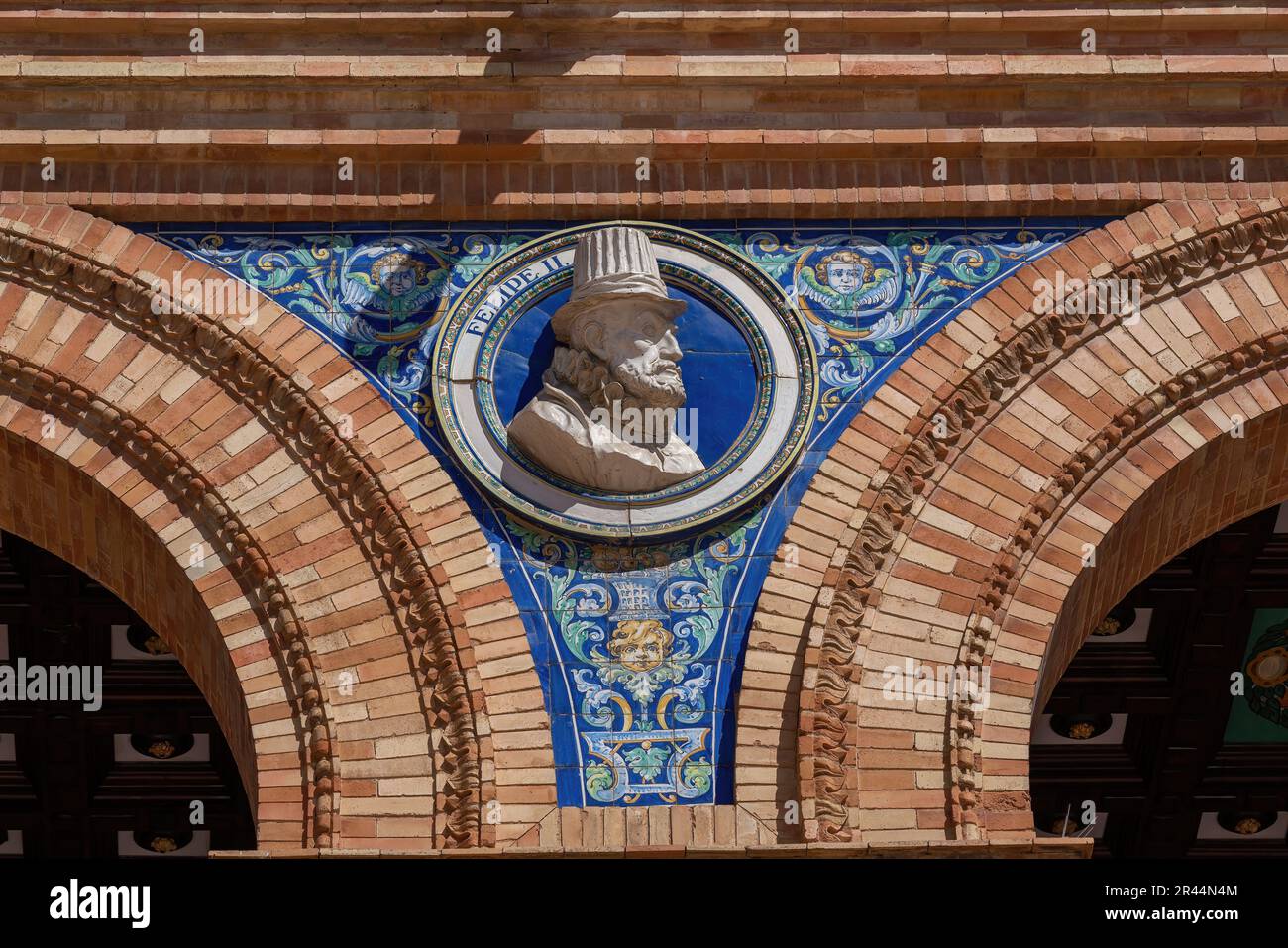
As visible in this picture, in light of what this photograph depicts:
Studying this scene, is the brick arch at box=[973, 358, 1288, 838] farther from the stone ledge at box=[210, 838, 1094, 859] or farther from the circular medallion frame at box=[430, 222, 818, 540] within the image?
the circular medallion frame at box=[430, 222, 818, 540]

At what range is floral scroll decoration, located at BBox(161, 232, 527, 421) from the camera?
10.4 meters

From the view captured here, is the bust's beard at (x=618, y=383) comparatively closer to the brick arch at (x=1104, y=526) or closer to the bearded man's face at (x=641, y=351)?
the bearded man's face at (x=641, y=351)

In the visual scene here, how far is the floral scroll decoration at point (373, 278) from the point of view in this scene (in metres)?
10.4

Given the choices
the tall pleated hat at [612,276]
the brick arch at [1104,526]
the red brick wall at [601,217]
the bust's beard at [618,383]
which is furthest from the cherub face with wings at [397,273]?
the brick arch at [1104,526]

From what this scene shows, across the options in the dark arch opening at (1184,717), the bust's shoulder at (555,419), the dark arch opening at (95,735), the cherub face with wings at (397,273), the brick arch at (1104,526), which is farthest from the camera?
the dark arch opening at (1184,717)

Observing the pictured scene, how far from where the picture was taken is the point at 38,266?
10414mm

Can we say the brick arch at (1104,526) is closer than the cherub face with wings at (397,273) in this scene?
Yes

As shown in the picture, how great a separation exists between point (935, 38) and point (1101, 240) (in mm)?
1114

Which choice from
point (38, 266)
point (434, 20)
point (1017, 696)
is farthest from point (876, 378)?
point (38, 266)

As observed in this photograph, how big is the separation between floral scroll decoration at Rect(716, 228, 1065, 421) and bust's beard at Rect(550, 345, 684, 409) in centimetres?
61

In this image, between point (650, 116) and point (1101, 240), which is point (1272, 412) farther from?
point (650, 116)

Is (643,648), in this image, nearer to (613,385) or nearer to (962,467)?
(613,385)

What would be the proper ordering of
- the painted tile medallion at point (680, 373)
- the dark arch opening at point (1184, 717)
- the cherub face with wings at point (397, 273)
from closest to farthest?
1. the painted tile medallion at point (680, 373)
2. the cherub face with wings at point (397, 273)
3. the dark arch opening at point (1184, 717)

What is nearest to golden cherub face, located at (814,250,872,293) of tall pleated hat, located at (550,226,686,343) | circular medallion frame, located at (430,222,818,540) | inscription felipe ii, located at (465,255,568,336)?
circular medallion frame, located at (430,222,818,540)
